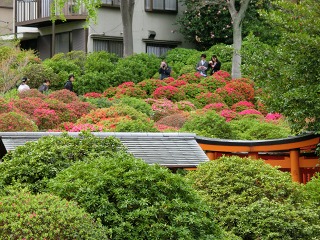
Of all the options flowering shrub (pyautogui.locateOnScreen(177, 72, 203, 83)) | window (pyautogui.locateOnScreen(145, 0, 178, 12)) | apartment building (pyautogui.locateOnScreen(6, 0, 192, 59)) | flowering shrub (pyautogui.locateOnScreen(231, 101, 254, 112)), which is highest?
window (pyautogui.locateOnScreen(145, 0, 178, 12))

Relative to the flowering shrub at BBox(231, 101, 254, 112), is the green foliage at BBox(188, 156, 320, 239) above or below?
below

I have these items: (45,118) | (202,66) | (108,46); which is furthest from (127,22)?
(45,118)

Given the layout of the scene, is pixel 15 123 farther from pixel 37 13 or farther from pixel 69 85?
pixel 37 13

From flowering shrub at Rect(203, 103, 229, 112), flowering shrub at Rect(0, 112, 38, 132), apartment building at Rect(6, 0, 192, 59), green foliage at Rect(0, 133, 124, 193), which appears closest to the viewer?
green foliage at Rect(0, 133, 124, 193)

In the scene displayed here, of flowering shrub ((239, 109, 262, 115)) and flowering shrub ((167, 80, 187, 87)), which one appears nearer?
flowering shrub ((239, 109, 262, 115))

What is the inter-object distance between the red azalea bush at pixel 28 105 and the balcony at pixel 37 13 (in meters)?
16.2

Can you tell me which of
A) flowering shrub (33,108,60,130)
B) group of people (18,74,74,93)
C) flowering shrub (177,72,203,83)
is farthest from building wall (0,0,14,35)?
flowering shrub (33,108,60,130)

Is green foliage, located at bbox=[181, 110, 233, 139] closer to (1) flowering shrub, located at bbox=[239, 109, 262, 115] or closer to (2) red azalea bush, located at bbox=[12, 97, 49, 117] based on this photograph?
(2) red azalea bush, located at bbox=[12, 97, 49, 117]

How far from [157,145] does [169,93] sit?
15.0m

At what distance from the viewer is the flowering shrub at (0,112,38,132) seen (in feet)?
69.3

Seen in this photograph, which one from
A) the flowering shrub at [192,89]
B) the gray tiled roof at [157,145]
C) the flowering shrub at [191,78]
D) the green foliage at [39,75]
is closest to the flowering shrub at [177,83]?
the flowering shrub at [192,89]

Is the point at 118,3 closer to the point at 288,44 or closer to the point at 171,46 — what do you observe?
the point at 171,46

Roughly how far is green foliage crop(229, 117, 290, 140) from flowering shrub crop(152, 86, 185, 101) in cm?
644

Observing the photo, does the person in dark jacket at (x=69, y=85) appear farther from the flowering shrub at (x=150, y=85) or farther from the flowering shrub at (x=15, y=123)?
the flowering shrub at (x=15, y=123)
